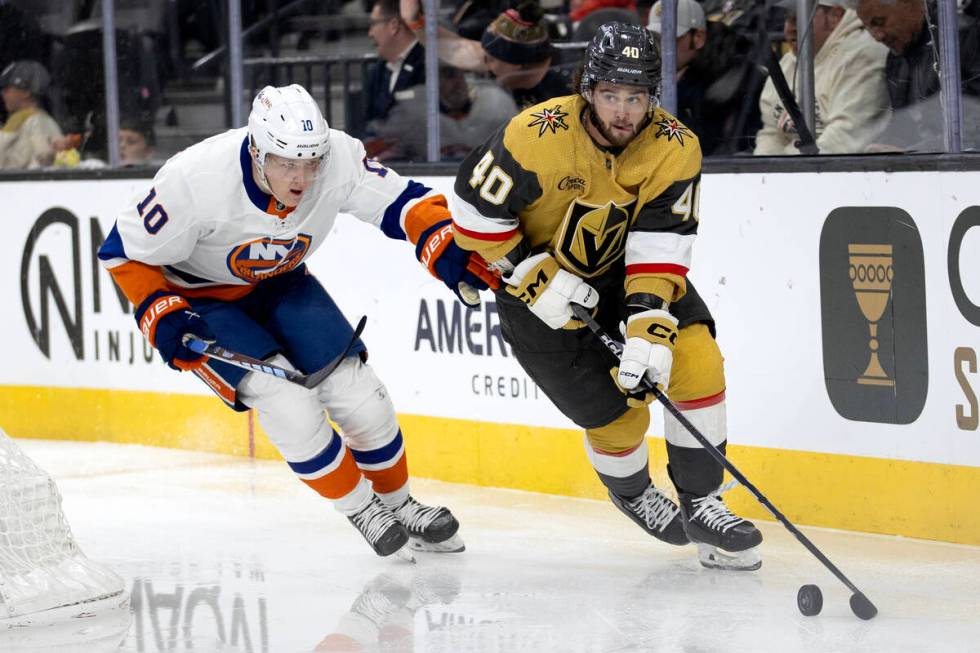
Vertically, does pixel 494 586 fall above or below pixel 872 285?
below

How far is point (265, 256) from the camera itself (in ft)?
12.7

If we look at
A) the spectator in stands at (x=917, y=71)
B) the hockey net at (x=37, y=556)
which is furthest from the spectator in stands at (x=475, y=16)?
the hockey net at (x=37, y=556)

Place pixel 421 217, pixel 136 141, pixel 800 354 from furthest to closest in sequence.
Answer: pixel 136 141, pixel 800 354, pixel 421 217

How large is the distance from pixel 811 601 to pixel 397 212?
138 cm

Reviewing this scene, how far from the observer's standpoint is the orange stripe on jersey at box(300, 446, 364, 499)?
3.86 meters

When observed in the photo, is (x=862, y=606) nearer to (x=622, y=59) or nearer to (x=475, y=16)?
(x=622, y=59)

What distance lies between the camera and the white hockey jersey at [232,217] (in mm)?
3771

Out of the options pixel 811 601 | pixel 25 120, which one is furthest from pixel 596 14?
pixel 25 120

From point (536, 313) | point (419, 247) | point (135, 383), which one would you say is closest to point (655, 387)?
point (536, 313)

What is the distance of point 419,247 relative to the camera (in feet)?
12.7

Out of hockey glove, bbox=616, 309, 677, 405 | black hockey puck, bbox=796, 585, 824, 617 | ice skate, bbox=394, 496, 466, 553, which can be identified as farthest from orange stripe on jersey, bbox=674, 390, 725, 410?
ice skate, bbox=394, 496, 466, 553

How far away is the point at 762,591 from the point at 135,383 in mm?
3119

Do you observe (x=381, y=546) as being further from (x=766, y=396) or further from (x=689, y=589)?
(x=766, y=396)

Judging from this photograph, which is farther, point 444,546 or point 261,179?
point 444,546
